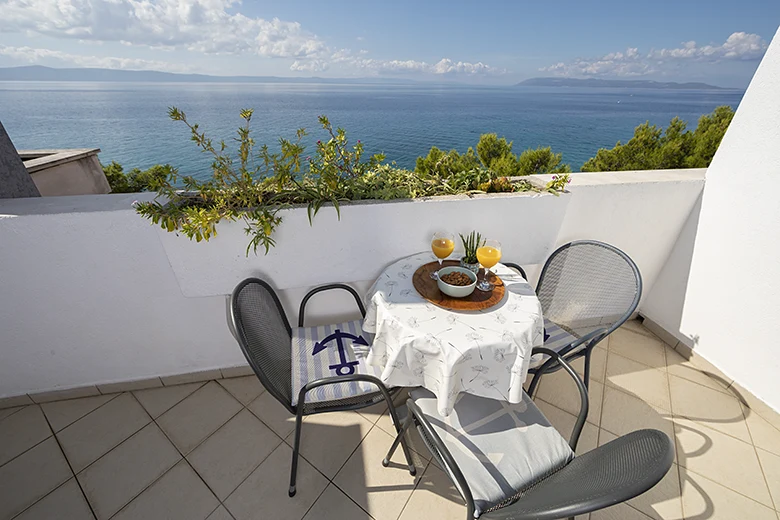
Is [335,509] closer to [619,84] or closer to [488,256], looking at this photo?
[488,256]

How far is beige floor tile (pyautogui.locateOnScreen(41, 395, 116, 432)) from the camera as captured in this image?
168cm

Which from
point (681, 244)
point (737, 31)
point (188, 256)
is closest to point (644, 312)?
point (681, 244)

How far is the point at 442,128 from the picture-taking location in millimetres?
33938

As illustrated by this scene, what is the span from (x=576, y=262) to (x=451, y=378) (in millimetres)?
1091

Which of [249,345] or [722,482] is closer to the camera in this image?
[249,345]

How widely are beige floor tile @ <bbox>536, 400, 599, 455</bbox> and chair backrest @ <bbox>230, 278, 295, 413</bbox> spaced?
4.46 feet

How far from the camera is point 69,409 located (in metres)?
1.75

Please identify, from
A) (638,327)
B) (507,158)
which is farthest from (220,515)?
(507,158)

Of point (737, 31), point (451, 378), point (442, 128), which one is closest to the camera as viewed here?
point (451, 378)

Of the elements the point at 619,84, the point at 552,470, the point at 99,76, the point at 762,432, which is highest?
the point at 99,76

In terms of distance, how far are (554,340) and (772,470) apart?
1156 mm

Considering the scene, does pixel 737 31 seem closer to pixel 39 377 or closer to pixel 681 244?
pixel 681 244

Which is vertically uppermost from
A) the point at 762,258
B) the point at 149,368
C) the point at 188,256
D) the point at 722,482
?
the point at 188,256

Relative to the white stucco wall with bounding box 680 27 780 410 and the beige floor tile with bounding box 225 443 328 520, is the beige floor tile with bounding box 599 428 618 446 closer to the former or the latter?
the white stucco wall with bounding box 680 27 780 410
